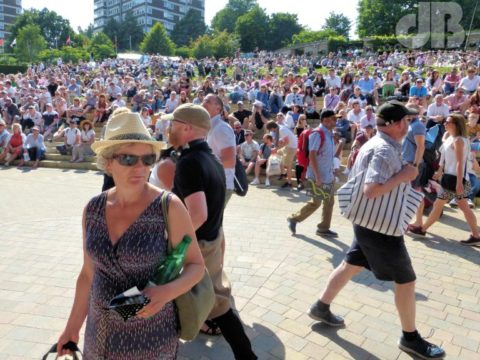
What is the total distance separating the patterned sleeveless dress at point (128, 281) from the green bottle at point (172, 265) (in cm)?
4

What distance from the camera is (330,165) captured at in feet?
19.9

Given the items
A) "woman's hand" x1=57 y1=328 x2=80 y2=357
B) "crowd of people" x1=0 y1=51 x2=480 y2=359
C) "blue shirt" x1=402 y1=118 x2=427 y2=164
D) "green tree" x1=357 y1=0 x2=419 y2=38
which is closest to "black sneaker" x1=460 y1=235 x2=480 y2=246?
"crowd of people" x1=0 y1=51 x2=480 y2=359

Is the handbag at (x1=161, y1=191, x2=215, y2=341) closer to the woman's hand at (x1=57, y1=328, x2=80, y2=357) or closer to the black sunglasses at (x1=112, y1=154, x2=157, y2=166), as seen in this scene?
the black sunglasses at (x1=112, y1=154, x2=157, y2=166)

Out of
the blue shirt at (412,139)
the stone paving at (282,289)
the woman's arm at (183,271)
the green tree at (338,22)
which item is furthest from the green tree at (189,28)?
the woman's arm at (183,271)

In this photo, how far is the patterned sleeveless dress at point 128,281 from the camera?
1960 millimetres

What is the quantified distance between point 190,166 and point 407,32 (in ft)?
220

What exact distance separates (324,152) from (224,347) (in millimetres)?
3237

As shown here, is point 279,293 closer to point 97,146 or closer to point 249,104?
point 97,146

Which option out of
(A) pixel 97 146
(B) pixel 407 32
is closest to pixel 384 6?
(B) pixel 407 32

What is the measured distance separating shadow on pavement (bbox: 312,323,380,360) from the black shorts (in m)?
0.65

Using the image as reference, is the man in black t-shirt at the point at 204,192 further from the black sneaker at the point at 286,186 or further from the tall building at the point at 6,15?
the tall building at the point at 6,15

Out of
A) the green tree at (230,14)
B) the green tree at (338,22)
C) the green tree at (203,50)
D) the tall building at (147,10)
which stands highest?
the tall building at (147,10)

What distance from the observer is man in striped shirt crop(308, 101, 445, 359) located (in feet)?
10.1

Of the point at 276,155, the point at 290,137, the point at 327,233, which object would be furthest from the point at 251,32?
the point at 327,233
